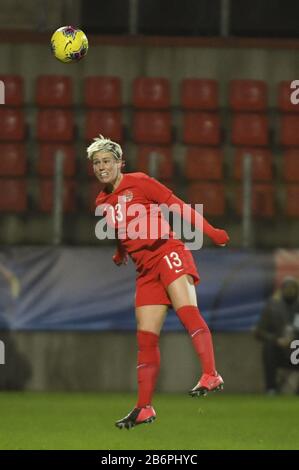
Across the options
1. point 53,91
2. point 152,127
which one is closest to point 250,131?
point 152,127

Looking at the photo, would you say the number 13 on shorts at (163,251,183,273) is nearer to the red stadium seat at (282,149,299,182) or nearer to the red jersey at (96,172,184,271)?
the red jersey at (96,172,184,271)

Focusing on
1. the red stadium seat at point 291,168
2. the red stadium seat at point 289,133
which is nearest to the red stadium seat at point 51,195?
the red stadium seat at point 291,168

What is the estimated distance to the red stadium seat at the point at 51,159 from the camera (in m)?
13.3

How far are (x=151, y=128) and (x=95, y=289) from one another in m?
2.76

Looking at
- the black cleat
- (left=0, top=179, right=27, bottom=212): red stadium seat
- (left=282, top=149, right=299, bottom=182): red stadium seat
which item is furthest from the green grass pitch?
(left=282, top=149, right=299, bottom=182): red stadium seat

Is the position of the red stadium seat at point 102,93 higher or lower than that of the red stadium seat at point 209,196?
higher

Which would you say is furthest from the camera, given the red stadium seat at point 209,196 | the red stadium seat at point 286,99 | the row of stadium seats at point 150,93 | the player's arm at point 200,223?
the red stadium seat at point 286,99

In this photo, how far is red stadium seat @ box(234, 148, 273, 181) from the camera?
44.3 ft

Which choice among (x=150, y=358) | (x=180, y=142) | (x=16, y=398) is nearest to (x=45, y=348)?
(x=16, y=398)

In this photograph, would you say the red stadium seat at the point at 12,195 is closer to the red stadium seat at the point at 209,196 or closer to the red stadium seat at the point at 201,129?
the red stadium seat at the point at 209,196

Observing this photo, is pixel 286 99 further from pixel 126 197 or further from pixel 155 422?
pixel 126 197

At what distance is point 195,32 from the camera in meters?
15.6

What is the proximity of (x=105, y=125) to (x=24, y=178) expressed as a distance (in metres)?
1.14

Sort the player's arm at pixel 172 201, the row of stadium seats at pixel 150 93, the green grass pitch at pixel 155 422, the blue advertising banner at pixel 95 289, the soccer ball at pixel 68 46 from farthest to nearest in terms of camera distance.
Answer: the row of stadium seats at pixel 150 93 < the blue advertising banner at pixel 95 289 < the soccer ball at pixel 68 46 < the green grass pitch at pixel 155 422 < the player's arm at pixel 172 201
